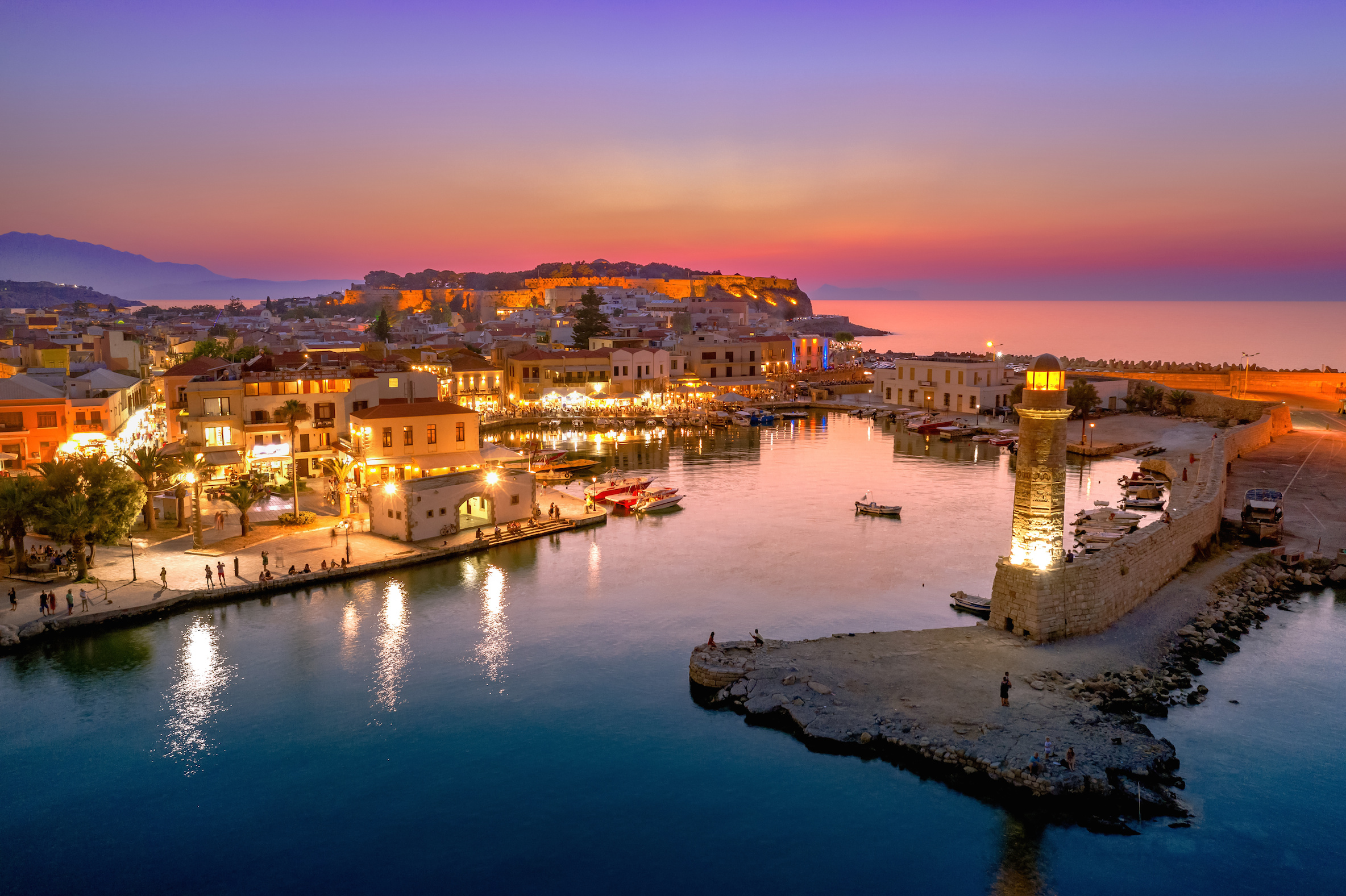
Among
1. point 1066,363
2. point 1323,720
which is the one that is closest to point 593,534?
point 1323,720

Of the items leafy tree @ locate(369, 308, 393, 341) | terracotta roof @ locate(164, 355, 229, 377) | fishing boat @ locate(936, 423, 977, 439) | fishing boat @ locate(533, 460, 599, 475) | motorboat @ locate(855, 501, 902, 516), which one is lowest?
motorboat @ locate(855, 501, 902, 516)

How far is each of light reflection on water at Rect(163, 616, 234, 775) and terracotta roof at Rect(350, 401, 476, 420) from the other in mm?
12784

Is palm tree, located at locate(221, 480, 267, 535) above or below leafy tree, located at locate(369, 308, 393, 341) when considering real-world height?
below

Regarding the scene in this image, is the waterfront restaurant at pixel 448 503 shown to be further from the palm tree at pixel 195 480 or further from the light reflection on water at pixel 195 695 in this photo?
the light reflection on water at pixel 195 695

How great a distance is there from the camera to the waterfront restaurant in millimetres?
29891

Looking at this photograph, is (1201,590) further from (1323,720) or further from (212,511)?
(212,511)

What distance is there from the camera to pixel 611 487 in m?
39.2

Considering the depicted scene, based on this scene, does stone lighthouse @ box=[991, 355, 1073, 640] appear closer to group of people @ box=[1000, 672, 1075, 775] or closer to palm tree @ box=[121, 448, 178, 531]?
group of people @ box=[1000, 672, 1075, 775]

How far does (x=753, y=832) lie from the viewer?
47.9 ft

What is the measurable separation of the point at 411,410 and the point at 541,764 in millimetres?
21651

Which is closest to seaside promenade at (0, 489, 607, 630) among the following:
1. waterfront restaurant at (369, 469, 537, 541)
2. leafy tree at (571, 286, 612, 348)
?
waterfront restaurant at (369, 469, 537, 541)

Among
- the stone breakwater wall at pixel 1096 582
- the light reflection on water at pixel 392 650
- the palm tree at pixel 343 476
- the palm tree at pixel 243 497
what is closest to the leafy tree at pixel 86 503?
the palm tree at pixel 243 497

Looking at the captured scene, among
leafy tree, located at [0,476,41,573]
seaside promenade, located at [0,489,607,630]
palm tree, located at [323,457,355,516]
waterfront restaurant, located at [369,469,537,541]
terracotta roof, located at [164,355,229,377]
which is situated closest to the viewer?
seaside promenade, located at [0,489,607,630]

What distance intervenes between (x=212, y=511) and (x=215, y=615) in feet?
34.0
